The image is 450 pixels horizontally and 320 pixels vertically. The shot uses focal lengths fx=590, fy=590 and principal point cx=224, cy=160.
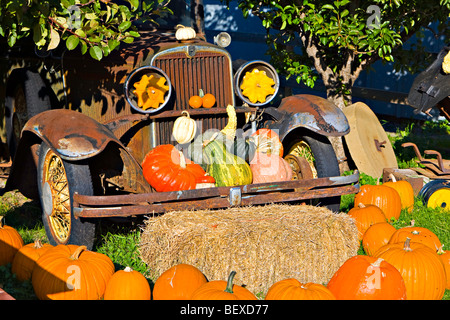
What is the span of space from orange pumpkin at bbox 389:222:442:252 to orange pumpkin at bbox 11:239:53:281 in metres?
2.80

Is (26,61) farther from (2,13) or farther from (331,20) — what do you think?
(331,20)

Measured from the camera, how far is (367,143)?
752 centimetres

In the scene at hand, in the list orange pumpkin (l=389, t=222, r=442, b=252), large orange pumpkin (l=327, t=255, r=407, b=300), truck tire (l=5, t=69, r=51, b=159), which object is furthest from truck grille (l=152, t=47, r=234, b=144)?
large orange pumpkin (l=327, t=255, r=407, b=300)

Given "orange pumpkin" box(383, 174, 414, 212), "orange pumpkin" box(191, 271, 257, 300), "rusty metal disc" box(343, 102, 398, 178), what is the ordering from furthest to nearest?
"rusty metal disc" box(343, 102, 398, 178)
"orange pumpkin" box(383, 174, 414, 212)
"orange pumpkin" box(191, 271, 257, 300)

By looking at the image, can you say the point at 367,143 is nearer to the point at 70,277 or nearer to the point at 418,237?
the point at 418,237

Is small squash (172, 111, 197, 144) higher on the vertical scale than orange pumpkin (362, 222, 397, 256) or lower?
higher

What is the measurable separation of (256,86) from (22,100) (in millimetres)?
2662

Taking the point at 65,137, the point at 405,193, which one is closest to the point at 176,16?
the point at 65,137

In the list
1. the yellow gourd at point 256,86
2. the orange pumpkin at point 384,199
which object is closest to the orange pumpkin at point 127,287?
the yellow gourd at point 256,86

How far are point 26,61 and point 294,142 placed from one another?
10.3 ft

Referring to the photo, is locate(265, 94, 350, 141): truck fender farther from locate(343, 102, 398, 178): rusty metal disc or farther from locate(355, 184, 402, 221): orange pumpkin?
locate(343, 102, 398, 178): rusty metal disc

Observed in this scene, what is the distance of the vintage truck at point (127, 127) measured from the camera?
4.56m

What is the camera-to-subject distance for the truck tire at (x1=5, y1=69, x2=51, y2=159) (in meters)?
6.04

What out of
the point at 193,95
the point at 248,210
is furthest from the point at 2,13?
the point at 248,210
